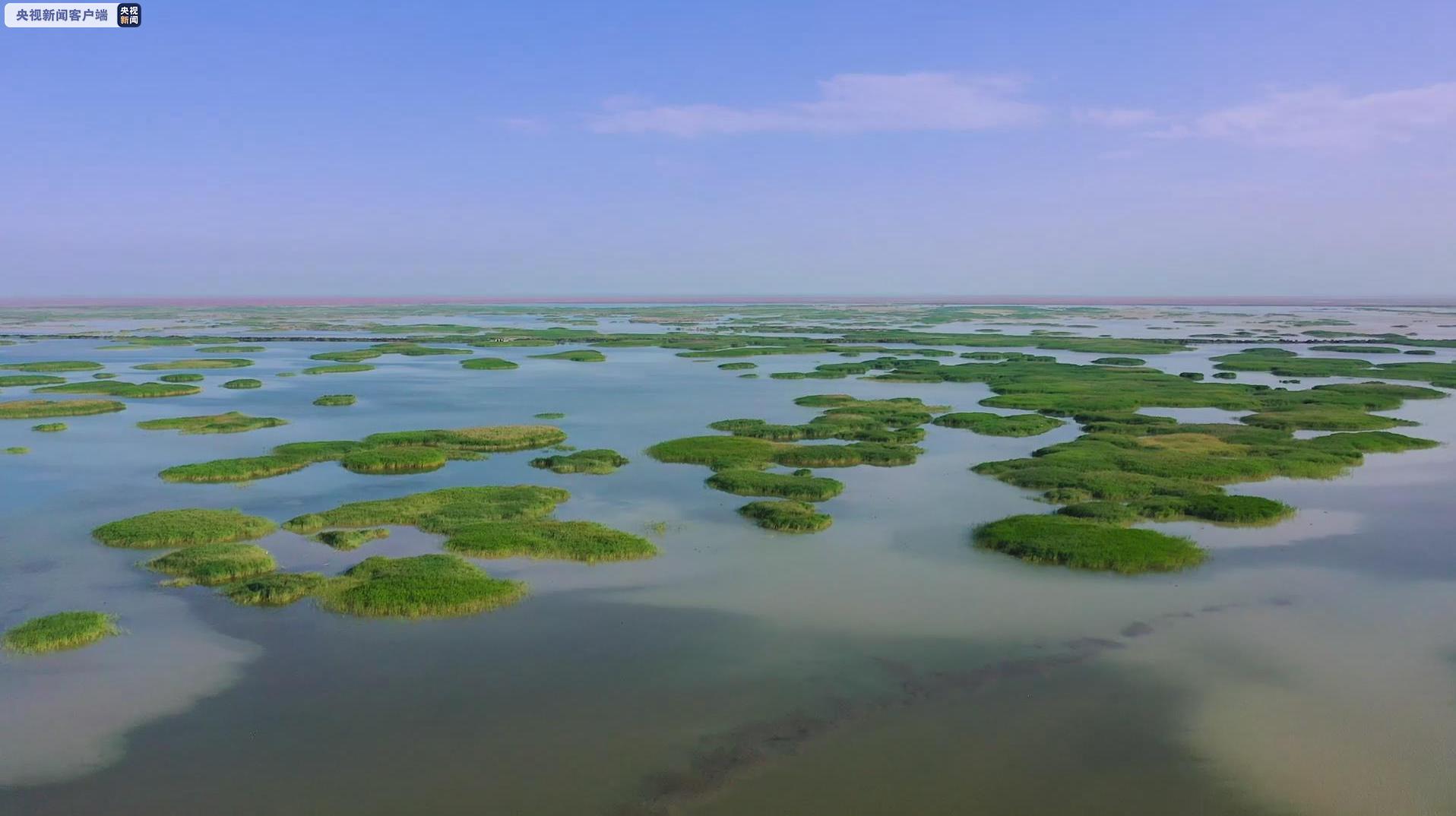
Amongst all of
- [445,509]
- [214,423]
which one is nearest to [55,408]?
[214,423]

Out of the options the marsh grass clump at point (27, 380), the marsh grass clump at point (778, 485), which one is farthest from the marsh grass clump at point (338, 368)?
the marsh grass clump at point (778, 485)

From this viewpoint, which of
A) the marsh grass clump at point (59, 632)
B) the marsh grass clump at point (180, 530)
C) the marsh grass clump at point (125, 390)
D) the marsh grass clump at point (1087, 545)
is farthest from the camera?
the marsh grass clump at point (125, 390)

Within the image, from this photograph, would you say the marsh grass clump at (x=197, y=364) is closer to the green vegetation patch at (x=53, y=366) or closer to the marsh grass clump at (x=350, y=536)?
the green vegetation patch at (x=53, y=366)

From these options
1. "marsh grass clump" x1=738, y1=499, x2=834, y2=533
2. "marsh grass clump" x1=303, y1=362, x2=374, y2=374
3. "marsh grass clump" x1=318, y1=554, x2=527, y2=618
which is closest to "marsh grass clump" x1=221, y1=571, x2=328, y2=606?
"marsh grass clump" x1=318, y1=554, x2=527, y2=618

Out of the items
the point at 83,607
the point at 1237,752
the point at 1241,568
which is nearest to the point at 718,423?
the point at 1241,568

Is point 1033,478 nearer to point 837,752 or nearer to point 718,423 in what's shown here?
point 718,423

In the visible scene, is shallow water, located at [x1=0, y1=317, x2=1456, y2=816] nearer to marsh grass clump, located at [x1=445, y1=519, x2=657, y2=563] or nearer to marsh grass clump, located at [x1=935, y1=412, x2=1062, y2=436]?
marsh grass clump, located at [x1=445, y1=519, x2=657, y2=563]
